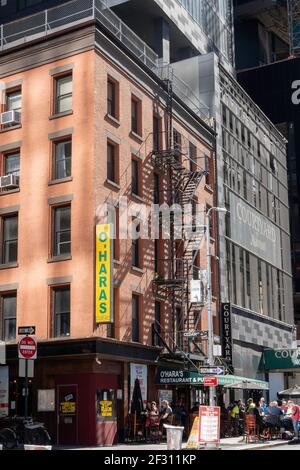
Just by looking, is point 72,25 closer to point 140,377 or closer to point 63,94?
point 63,94

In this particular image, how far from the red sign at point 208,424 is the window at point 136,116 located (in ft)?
54.2

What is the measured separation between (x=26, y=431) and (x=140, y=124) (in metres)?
17.6

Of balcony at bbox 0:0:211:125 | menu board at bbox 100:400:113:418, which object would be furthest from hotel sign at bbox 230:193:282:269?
menu board at bbox 100:400:113:418

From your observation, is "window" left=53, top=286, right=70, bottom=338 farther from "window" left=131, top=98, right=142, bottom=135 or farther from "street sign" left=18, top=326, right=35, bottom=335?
"window" left=131, top=98, right=142, bottom=135

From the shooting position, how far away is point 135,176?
35594 millimetres

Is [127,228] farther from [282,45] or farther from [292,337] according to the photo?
[282,45]

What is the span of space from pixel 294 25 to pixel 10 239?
54.5m

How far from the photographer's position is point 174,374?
33.3 meters

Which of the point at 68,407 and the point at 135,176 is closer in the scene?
the point at 68,407

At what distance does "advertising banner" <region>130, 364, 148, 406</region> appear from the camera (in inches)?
1277

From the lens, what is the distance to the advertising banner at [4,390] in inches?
1262

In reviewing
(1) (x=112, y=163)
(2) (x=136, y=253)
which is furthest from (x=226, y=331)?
(1) (x=112, y=163)

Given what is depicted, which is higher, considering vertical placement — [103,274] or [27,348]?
[103,274]

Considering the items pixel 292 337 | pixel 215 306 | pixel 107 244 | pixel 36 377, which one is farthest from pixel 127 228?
pixel 292 337
